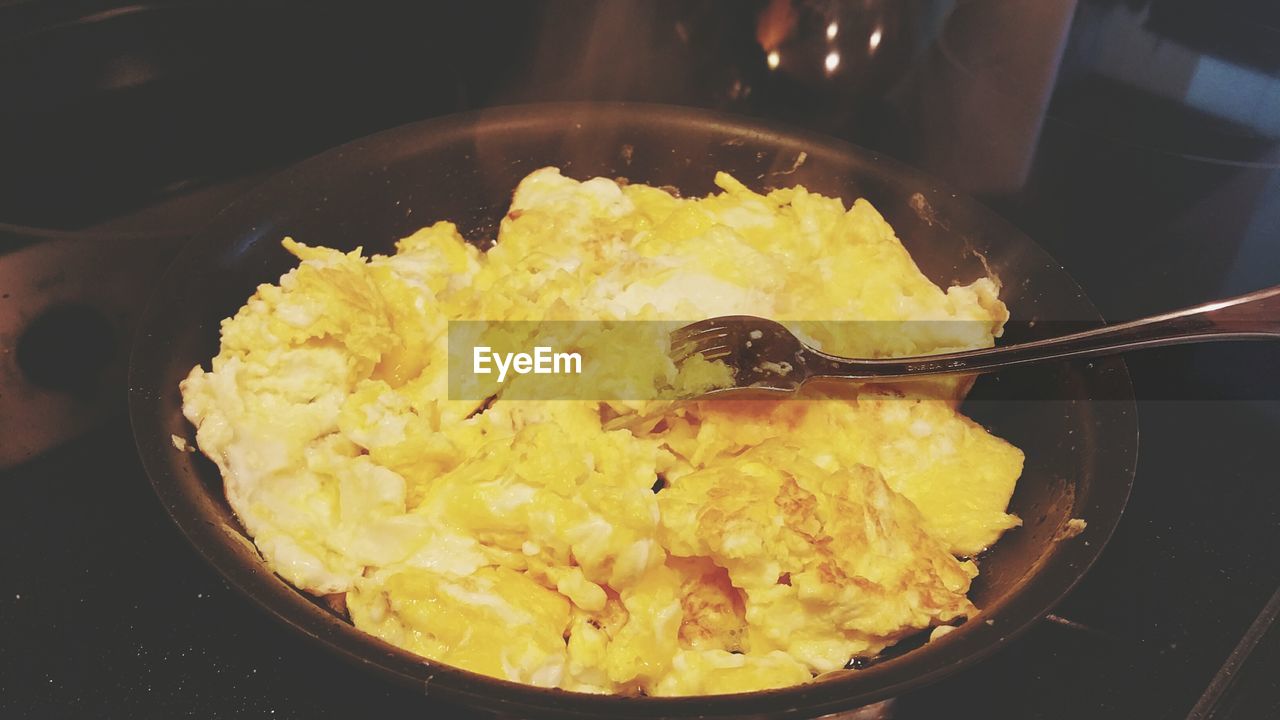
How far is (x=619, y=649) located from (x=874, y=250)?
1.14 m

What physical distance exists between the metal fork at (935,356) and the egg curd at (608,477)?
0.09 metres

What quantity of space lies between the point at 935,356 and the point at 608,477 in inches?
28.0

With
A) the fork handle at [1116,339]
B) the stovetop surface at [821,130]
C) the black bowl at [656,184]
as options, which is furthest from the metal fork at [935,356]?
the stovetop surface at [821,130]

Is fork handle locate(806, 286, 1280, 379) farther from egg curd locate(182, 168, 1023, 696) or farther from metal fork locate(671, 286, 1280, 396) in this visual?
egg curd locate(182, 168, 1023, 696)

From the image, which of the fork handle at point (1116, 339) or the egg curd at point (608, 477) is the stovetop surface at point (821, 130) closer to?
the egg curd at point (608, 477)

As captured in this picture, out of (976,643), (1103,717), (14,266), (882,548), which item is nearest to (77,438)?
(14,266)

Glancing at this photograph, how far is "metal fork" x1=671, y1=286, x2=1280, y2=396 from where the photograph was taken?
1.57 m

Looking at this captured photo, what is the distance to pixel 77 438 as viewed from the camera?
1812 millimetres

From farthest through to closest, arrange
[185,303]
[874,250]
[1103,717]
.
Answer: [874,250] → [185,303] → [1103,717]

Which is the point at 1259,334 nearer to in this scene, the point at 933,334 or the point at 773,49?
the point at 933,334

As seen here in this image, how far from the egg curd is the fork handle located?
0.11 metres

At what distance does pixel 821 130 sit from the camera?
9.48 ft

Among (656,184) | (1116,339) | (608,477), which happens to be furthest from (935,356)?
(656,184)

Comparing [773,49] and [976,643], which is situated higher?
[773,49]
